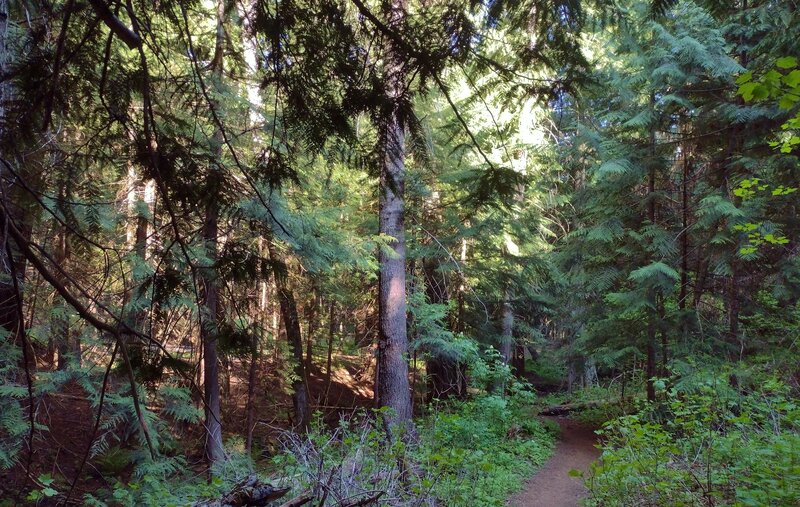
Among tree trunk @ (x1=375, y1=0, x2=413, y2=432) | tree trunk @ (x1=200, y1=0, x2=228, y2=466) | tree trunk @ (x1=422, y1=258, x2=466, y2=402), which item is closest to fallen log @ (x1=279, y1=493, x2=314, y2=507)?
tree trunk @ (x1=200, y1=0, x2=228, y2=466)

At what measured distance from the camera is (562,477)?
8.95 m

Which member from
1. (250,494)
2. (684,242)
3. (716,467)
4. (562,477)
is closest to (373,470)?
(250,494)

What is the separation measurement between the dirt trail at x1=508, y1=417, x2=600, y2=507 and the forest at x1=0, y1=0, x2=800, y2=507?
0.31ft

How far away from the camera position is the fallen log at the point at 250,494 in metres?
3.21

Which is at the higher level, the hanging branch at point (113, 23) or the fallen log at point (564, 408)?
the hanging branch at point (113, 23)

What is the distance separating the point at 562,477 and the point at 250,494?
7492mm

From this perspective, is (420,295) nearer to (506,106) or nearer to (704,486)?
(704,486)

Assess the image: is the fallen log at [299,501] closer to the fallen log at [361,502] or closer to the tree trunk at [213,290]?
the fallen log at [361,502]

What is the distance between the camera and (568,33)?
2.81m

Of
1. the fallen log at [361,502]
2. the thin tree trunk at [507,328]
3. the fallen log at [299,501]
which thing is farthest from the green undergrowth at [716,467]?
the thin tree trunk at [507,328]

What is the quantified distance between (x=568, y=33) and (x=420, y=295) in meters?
7.63

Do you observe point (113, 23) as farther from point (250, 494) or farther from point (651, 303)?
point (651, 303)

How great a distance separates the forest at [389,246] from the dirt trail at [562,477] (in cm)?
9

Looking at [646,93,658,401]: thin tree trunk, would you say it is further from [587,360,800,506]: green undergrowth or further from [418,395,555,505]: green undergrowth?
[587,360,800,506]: green undergrowth
